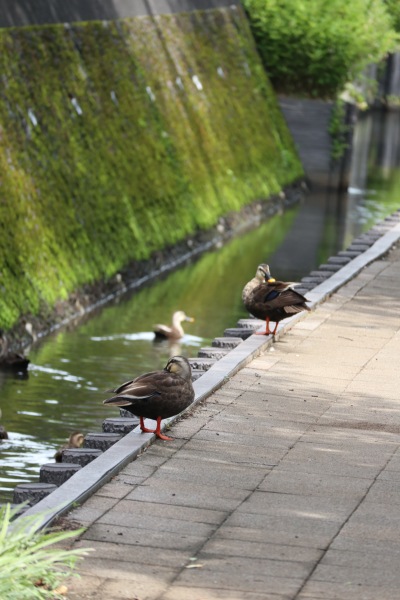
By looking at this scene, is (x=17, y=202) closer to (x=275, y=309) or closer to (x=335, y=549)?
(x=275, y=309)

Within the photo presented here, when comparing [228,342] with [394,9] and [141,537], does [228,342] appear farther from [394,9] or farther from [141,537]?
[394,9]

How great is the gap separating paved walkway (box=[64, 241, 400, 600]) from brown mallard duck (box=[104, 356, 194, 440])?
242 millimetres

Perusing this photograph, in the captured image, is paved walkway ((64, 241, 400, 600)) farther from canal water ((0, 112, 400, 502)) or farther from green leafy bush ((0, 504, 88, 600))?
canal water ((0, 112, 400, 502))

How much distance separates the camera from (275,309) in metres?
12.2

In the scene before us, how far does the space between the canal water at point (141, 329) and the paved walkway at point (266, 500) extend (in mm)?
2088

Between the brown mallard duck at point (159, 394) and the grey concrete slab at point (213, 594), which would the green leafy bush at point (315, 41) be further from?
the grey concrete slab at point (213, 594)

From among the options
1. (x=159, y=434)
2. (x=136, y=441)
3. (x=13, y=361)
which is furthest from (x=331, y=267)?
(x=136, y=441)

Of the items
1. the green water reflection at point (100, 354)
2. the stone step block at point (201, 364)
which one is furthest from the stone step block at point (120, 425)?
the stone step block at point (201, 364)

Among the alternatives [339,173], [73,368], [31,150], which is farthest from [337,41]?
[73,368]

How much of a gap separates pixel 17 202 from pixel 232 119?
1422 cm

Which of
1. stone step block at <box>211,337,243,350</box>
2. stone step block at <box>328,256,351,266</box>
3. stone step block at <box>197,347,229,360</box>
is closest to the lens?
stone step block at <box>197,347,229,360</box>

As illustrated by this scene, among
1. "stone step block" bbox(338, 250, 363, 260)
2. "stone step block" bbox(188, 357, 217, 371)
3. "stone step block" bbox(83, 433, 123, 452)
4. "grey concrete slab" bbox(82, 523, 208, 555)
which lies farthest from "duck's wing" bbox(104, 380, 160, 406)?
"stone step block" bbox(338, 250, 363, 260)

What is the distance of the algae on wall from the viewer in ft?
59.5

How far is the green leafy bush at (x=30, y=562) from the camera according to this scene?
6121 millimetres
